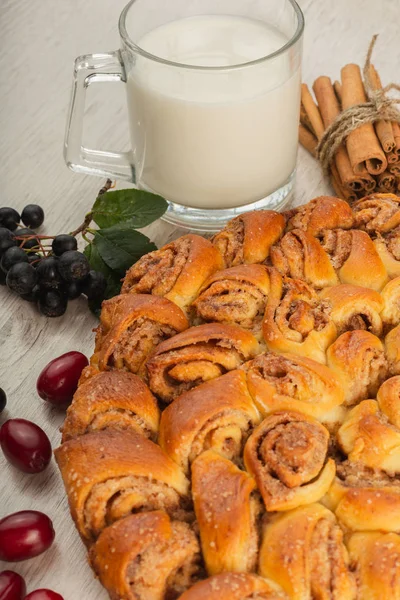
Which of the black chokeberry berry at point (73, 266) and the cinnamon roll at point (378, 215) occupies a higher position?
the black chokeberry berry at point (73, 266)

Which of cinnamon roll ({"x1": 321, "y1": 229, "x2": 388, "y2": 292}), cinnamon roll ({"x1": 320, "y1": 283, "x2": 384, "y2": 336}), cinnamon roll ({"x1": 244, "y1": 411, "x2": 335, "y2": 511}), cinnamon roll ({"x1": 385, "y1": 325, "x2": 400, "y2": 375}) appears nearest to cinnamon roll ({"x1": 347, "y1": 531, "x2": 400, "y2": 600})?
cinnamon roll ({"x1": 244, "y1": 411, "x2": 335, "y2": 511})

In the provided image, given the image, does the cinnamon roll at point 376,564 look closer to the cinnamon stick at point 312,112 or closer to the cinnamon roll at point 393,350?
the cinnamon roll at point 393,350

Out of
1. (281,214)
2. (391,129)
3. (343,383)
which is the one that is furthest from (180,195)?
(343,383)

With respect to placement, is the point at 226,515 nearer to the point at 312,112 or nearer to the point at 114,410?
the point at 114,410

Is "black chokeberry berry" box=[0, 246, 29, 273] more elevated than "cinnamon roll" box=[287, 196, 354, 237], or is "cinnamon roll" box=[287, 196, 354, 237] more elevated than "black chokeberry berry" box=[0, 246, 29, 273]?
"black chokeberry berry" box=[0, 246, 29, 273]

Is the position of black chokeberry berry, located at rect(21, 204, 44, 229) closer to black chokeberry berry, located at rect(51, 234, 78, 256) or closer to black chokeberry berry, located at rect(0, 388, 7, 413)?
black chokeberry berry, located at rect(51, 234, 78, 256)

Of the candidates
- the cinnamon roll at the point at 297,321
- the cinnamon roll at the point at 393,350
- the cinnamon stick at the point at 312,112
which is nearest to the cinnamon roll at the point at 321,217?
the cinnamon roll at the point at 297,321

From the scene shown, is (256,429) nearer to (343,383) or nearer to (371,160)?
(343,383)
